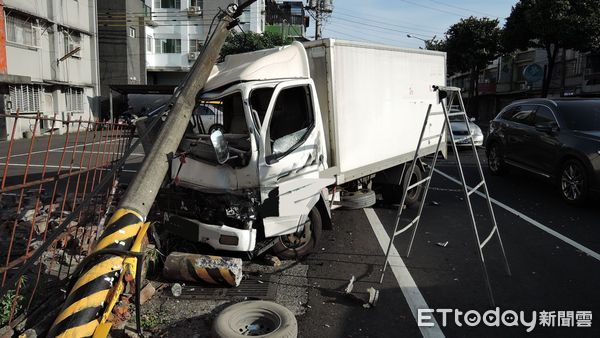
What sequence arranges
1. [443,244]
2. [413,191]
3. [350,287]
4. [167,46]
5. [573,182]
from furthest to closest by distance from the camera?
1. [167,46]
2. [413,191]
3. [573,182]
4. [443,244]
5. [350,287]

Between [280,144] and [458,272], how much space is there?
251 cm

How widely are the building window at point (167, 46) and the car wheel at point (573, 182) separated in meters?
39.9

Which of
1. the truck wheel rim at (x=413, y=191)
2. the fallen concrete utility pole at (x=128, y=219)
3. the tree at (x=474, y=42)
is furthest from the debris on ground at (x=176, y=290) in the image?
the tree at (x=474, y=42)

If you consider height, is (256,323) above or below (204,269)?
below

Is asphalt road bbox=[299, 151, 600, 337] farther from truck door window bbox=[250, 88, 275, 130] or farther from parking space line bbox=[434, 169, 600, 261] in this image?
truck door window bbox=[250, 88, 275, 130]

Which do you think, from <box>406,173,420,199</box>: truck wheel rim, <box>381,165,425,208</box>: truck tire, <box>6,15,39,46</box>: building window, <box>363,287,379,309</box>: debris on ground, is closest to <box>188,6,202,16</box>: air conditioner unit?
<box>6,15,39,46</box>: building window

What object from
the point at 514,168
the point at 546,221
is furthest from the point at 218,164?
the point at 514,168

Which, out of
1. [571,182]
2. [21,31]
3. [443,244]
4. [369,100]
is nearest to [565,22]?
[571,182]

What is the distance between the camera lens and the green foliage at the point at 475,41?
36.5 m

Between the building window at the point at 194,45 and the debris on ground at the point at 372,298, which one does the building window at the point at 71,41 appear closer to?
the building window at the point at 194,45

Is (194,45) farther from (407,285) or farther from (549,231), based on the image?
(407,285)

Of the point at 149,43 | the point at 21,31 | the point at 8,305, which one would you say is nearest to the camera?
the point at 8,305

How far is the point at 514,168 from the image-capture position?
10508 mm

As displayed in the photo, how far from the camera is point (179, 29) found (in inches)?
1695
